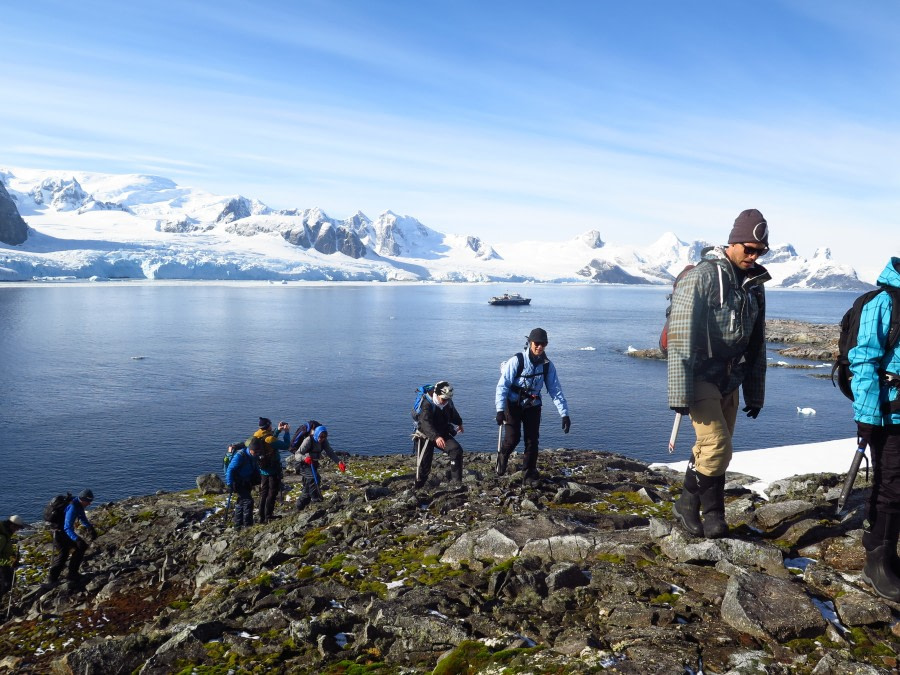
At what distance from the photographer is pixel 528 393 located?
12.4 metres

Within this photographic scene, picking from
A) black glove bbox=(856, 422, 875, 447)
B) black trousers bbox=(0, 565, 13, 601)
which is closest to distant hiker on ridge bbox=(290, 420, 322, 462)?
black trousers bbox=(0, 565, 13, 601)

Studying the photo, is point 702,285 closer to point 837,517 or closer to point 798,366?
point 837,517

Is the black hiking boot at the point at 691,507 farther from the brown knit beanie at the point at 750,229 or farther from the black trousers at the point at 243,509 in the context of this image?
the black trousers at the point at 243,509

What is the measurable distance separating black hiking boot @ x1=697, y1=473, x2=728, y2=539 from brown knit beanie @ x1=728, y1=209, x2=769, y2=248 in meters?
2.80

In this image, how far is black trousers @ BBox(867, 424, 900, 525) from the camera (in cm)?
584

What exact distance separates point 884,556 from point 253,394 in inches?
1803

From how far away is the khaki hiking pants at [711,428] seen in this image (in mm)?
6922

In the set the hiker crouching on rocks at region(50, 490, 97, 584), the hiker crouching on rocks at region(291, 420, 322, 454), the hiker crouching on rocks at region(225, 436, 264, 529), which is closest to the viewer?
the hiker crouching on rocks at region(50, 490, 97, 584)

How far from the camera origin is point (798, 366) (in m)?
66.6

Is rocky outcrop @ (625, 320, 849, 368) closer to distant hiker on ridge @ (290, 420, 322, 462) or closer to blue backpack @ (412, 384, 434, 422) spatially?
blue backpack @ (412, 384, 434, 422)

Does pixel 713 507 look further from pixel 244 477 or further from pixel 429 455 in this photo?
pixel 244 477

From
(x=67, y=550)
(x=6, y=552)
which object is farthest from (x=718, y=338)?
(x=67, y=550)

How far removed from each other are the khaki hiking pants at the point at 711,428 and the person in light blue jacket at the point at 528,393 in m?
4.52

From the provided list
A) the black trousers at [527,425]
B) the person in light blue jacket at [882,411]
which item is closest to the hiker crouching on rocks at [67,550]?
the black trousers at [527,425]
